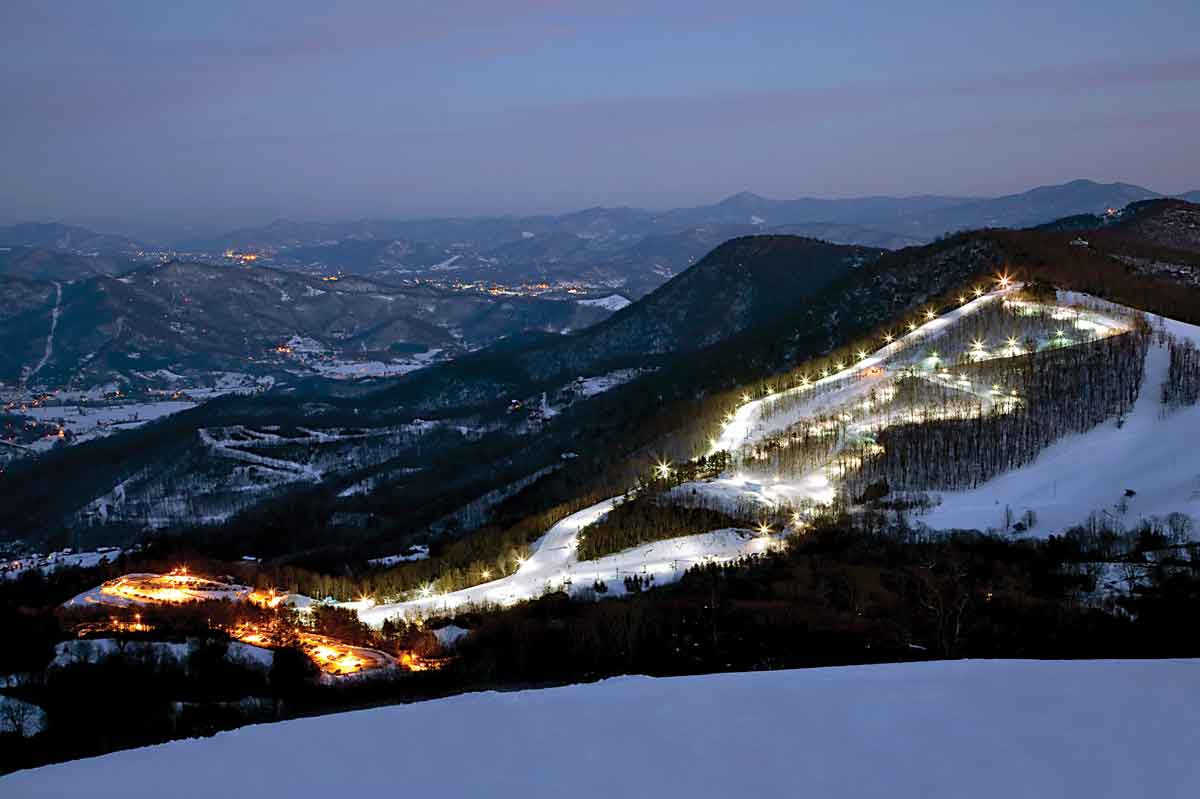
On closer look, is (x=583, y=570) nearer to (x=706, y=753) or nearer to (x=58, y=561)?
(x=706, y=753)

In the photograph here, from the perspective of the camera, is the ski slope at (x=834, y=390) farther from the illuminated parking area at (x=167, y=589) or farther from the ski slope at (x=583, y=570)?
the illuminated parking area at (x=167, y=589)

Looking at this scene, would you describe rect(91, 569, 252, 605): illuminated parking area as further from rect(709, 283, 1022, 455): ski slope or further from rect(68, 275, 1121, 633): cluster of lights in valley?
rect(709, 283, 1022, 455): ski slope

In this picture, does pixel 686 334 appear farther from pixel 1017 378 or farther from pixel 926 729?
pixel 926 729

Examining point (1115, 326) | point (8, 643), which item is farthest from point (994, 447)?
point (8, 643)

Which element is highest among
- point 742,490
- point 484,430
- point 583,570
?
point 742,490

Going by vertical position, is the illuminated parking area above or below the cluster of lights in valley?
below

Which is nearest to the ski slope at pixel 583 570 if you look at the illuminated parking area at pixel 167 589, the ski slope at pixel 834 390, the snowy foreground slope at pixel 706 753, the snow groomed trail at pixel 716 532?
the snow groomed trail at pixel 716 532

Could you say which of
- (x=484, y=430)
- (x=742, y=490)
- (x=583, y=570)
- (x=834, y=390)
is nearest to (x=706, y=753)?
(x=583, y=570)

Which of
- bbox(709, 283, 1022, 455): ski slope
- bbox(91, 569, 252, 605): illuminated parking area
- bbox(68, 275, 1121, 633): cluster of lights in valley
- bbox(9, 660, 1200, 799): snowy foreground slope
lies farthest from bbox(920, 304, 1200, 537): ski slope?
bbox(91, 569, 252, 605): illuminated parking area
